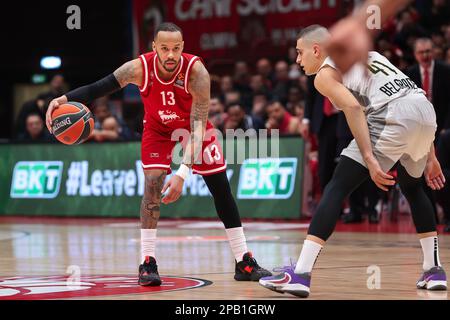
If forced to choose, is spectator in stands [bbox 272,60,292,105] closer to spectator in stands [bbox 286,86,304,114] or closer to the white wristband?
spectator in stands [bbox 286,86,304,114]

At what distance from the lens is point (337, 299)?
5164 mm

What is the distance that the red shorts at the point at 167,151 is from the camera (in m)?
6.47

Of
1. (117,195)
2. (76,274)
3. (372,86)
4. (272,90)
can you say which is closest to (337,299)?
(372,86)

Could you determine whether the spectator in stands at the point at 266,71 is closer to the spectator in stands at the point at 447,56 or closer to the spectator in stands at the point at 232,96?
the spectator in stands at the point at 232,96

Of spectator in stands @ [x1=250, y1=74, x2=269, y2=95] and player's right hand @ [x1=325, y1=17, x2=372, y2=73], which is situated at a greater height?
spectator in stands @ [x1=250, y1=74, x2=269, y2=95]

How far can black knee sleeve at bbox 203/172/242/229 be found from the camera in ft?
21.9

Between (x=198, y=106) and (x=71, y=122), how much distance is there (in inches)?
33.4

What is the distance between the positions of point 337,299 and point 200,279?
5.00 feet

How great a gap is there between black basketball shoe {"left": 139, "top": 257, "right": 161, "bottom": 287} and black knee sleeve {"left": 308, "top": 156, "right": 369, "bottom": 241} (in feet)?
3.89

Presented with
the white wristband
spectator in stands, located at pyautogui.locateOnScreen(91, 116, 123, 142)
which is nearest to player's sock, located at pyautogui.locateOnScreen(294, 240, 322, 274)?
the white wristband

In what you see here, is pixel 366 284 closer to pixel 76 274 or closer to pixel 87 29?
pixel 76 274

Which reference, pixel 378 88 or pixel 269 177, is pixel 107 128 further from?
pixel 378 88

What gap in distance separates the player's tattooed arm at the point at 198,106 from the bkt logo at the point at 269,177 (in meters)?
7.06
